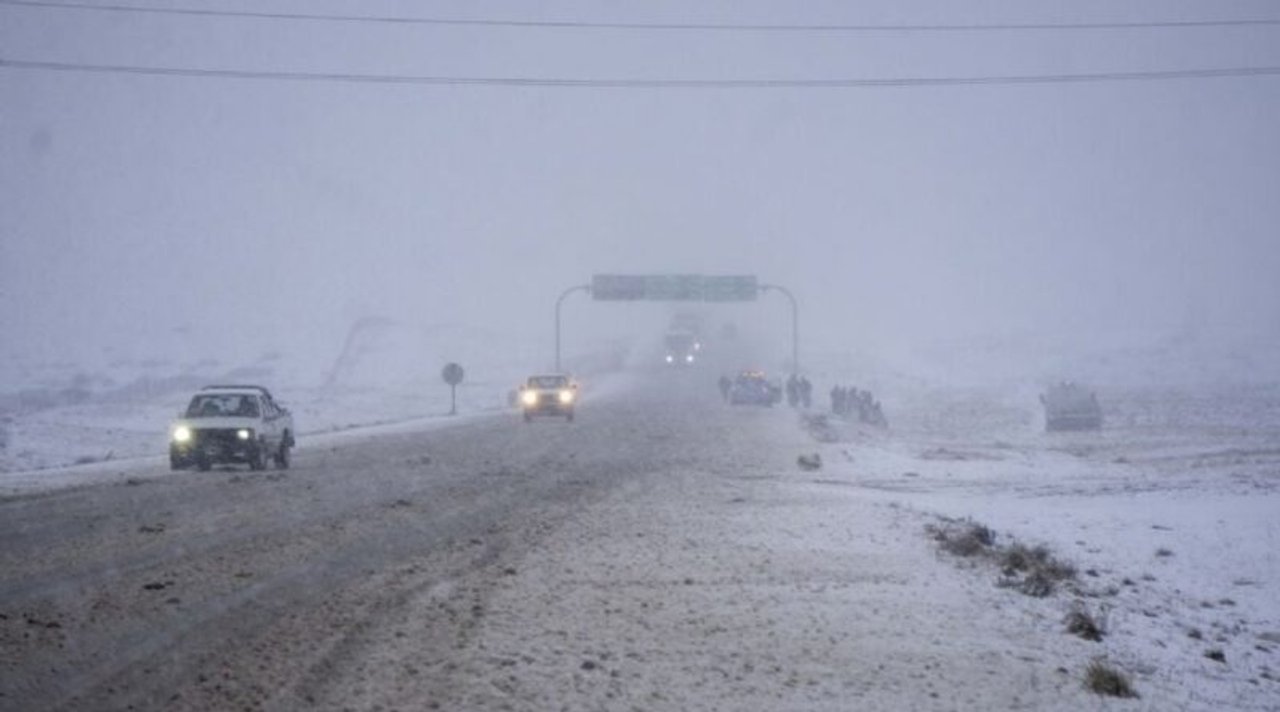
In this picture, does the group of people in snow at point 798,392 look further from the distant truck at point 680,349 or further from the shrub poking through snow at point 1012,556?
the distant truck at point 680,349

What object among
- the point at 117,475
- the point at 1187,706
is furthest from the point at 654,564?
the point at 117,475

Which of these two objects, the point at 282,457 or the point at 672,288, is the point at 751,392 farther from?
the point at 282,457

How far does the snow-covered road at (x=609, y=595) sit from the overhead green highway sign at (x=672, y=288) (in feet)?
213

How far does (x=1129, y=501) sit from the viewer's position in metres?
20.0

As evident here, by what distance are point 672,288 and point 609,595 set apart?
78.5 m

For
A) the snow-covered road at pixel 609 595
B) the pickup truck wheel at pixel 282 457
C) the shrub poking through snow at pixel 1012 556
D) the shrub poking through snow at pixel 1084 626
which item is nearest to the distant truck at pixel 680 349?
the pickup truck wheel at pixel 282 457

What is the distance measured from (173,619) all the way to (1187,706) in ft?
24.2

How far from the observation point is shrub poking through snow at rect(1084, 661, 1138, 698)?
24.5ft

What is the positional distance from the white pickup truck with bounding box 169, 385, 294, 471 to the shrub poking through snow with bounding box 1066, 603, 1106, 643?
62.2 ft

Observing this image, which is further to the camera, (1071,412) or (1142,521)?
(1071,412)

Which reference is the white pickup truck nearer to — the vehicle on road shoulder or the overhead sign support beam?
the vehicle on road shoulder

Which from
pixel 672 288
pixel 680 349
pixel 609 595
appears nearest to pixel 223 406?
pixel 609 595

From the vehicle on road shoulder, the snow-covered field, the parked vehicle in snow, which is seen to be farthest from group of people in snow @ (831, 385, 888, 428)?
the vehicle on road shoulder

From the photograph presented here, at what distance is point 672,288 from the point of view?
88.2 m
